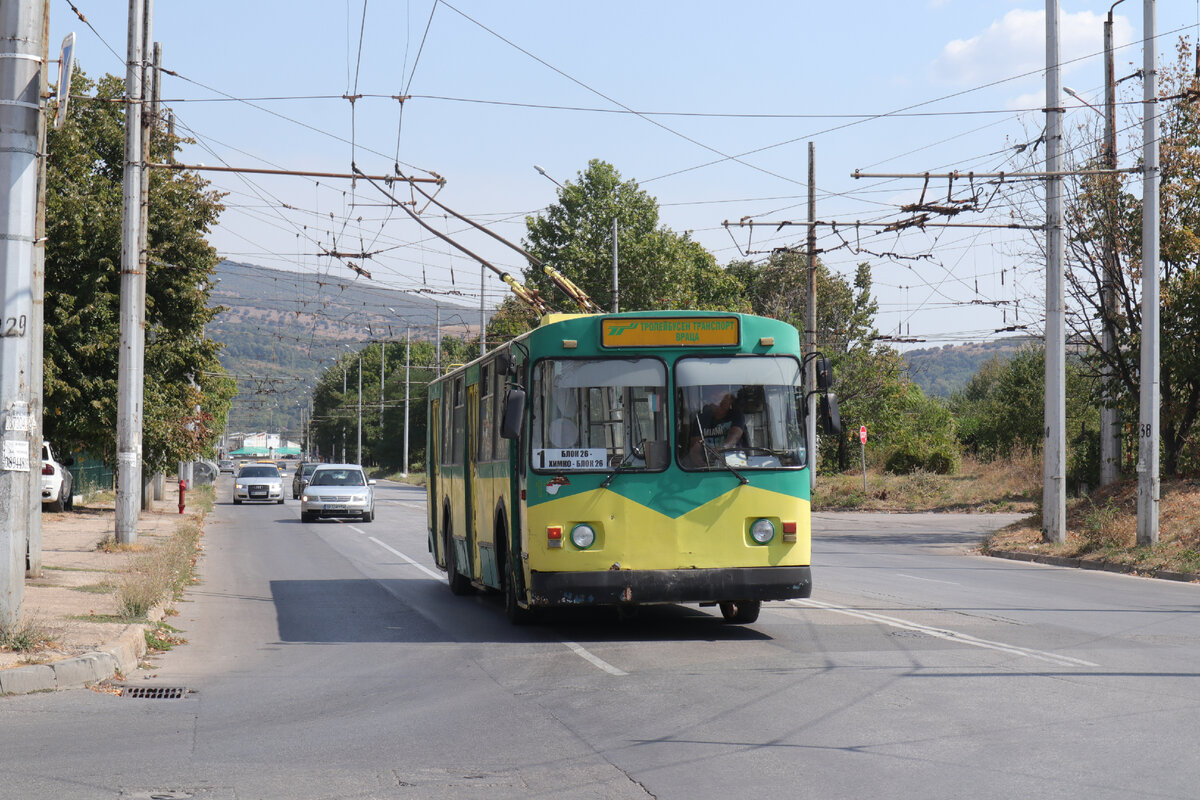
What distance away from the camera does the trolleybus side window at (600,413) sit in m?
12.1

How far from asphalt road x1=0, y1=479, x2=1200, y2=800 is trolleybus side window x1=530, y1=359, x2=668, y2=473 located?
171 centimetres

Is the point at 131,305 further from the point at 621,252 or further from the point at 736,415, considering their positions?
the point at 621,252

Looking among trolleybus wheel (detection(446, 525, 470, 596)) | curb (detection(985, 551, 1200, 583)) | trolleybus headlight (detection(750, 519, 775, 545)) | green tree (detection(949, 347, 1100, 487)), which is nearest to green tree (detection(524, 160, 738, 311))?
green tree (detection(949, 347, 1100, 487))

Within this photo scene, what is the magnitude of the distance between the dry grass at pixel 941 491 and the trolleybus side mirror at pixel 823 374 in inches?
1281

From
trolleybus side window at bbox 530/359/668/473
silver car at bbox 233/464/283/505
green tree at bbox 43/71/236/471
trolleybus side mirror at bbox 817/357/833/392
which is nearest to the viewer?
trolleybus side mirror at bbox 817/357/833/392

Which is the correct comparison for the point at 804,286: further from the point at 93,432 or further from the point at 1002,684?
the point at 1002,684

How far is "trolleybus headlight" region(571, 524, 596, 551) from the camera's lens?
11.9 metres

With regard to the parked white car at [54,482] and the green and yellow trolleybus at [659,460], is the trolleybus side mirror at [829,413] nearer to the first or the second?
the green and yellow trolleybus at [659,460]

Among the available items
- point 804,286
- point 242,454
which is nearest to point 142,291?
point 804,286

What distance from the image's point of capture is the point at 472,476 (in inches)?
612

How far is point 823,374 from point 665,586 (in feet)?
7.83

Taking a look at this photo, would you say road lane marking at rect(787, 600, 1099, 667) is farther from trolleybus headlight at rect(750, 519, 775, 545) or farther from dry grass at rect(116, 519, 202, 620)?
dry grass at rect(116, 519, 202, 620)

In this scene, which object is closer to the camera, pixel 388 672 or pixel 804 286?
pixel 388 672

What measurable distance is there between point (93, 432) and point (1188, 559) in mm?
23994
